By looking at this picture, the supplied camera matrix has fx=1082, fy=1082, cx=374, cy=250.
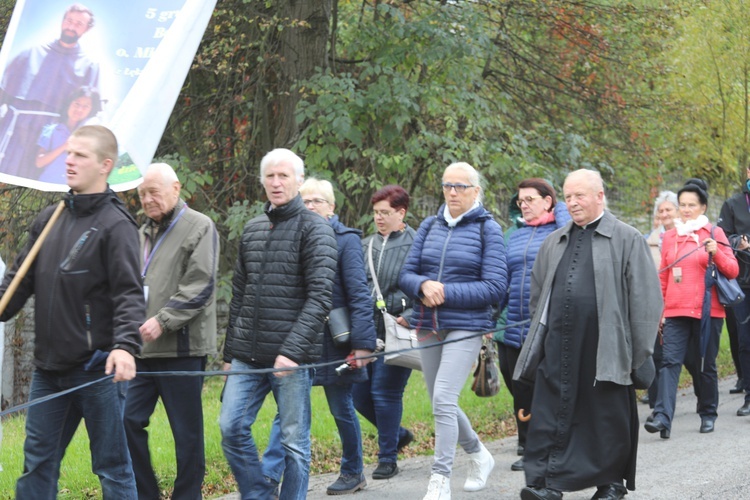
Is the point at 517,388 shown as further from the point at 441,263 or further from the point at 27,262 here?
the point at 27,262


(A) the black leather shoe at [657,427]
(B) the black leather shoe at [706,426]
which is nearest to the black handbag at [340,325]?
(A) the black leather shoe at [657,427]

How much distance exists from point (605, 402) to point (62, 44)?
3.83 m

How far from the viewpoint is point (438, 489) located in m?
6.61

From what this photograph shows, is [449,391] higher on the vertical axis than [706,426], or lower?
higher

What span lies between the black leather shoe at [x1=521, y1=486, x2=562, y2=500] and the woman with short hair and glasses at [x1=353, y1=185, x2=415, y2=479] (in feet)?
5.01

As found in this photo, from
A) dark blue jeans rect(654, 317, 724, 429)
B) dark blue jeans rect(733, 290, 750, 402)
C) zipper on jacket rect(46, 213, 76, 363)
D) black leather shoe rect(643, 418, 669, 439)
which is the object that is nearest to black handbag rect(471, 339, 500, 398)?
black leather shoe rect(643, 418, 669, 439)

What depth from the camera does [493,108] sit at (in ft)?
43.6

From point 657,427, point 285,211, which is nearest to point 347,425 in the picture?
point 285,211

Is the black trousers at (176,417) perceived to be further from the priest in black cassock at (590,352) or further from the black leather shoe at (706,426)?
the black leather shoe at (706,426)

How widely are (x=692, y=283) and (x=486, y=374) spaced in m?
2.77

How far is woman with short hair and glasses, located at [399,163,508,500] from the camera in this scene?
6785 millimetres

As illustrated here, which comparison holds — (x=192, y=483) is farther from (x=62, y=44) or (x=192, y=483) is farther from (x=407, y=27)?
(x=407, y=27)

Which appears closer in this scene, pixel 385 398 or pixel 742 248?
pixel 385 398

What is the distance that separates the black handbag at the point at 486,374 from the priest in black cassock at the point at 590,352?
0.93 meters
